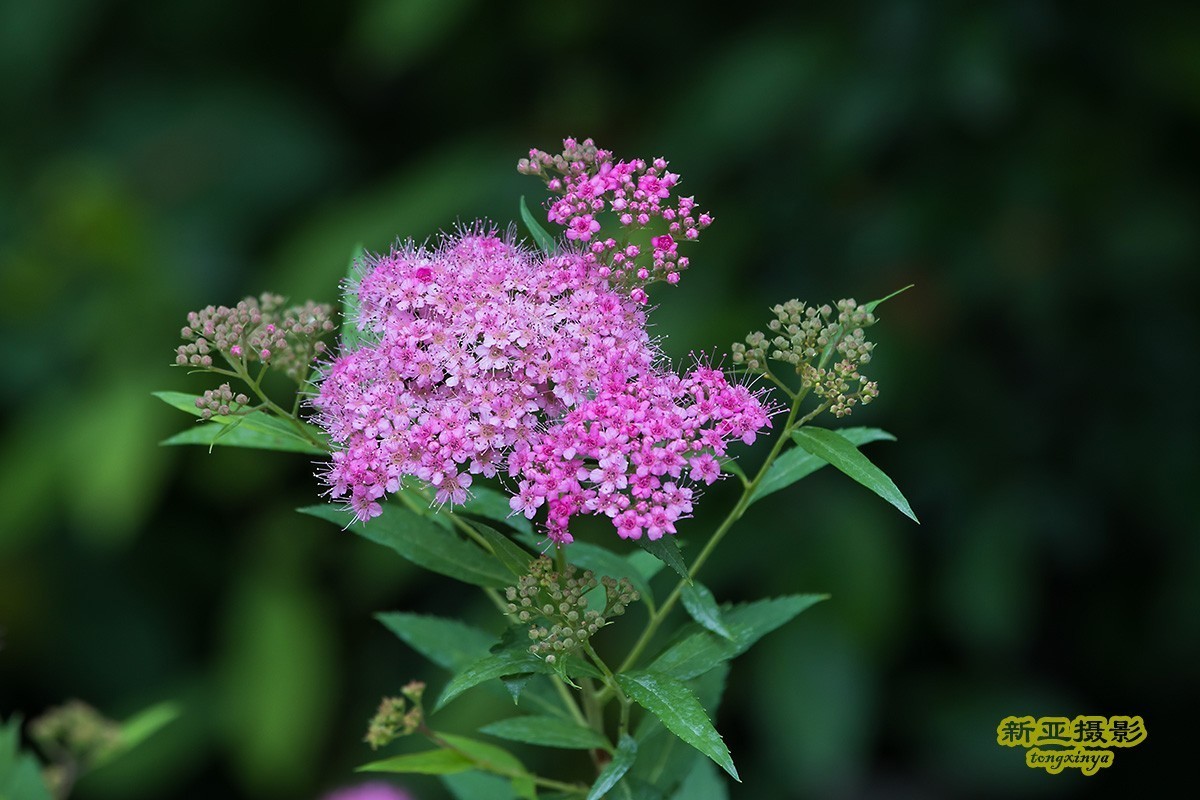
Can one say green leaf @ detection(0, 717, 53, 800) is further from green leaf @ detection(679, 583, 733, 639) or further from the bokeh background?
the bokeh background

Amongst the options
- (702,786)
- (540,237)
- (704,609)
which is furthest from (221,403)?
(702,786)

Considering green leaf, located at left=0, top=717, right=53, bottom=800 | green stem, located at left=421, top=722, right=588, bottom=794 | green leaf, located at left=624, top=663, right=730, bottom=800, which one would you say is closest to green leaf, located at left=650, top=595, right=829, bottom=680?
green leaf, located at left=624, top=663, right=730, bottom=800

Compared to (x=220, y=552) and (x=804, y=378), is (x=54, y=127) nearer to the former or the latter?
(x=220, y=552)

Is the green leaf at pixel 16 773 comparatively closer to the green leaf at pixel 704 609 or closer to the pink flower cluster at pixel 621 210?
the green leaf at pixel 704 609

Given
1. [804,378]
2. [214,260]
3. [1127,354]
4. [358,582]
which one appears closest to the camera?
[804,378]

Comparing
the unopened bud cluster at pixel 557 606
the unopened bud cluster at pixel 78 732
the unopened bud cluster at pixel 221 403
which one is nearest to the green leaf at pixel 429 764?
the unopened bud cluster at pixel 557 606

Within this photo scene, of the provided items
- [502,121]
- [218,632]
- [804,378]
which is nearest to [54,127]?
[502,121]
